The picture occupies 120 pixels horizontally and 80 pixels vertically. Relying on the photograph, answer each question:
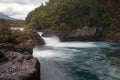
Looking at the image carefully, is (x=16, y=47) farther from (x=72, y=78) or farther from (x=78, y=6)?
(x=78, y=6)

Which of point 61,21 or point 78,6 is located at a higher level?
point 78,6

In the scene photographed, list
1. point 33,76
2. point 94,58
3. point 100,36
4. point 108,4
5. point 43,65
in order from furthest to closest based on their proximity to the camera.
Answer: point 108,4
point 100,36
point 94,58
point 43,65
point 33,76

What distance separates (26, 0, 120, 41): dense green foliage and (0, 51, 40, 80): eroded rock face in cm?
6440

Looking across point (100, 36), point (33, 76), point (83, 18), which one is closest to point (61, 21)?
point (83, 18)

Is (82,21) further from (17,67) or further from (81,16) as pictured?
(17,67)

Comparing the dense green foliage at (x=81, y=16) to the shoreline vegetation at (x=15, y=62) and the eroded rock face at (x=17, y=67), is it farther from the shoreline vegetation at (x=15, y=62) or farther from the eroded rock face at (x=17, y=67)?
the eroded rock face at (x=17, y=67)

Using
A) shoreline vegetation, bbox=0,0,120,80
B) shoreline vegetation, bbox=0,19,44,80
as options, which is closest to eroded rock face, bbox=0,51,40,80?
shoreline vegetation, bbox=0,19,44,80

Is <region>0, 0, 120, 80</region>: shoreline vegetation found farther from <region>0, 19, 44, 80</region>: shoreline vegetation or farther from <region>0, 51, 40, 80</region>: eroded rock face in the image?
<region>0, 51, 40, 80</region>: eroded rock face

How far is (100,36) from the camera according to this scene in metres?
98.4

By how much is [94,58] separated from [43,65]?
1456 centimetres

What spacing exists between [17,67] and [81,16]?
252 feet

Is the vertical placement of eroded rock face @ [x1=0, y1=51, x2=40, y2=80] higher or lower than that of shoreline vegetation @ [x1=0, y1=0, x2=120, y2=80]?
lower

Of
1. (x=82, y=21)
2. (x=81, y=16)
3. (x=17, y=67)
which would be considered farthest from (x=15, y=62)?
(x=81, y=16)

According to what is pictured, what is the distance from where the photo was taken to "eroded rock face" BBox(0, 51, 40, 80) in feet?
82.9
